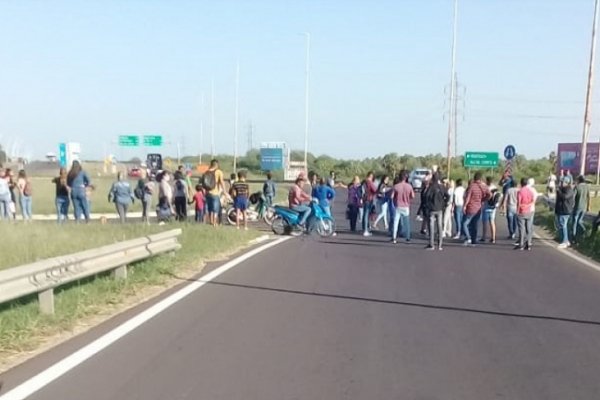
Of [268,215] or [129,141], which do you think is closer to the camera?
[268,215]

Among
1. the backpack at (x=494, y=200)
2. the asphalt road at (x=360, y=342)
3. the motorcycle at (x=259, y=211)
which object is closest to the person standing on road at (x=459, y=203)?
the backpack at (x=494, y=200)

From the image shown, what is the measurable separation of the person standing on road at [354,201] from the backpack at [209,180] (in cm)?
448

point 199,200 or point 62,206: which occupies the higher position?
point 199,200

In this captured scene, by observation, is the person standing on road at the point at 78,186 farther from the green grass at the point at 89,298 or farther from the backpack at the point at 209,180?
the green grass at the point at 89,298

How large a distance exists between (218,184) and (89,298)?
11616mm

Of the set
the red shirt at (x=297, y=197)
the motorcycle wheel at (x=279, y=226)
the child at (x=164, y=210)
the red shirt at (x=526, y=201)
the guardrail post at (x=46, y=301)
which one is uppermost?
the red shirt at (x=526, y=201)

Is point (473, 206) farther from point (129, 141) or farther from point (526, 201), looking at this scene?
point (129, 141)

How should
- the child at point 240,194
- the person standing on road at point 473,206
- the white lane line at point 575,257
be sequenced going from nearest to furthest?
the white lane line at point 575,257
the person standing on road at point 473,206
the child at point 240,194

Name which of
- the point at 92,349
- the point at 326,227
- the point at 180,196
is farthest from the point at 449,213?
the point at 92,349

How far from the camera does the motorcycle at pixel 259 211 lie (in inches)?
953

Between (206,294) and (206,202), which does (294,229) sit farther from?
(206,294)

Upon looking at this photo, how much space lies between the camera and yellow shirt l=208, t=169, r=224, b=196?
20.8 m

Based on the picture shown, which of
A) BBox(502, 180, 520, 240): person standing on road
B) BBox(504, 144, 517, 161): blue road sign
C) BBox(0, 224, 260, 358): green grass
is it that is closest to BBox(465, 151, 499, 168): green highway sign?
BBox(504, 144, 517, 161): blue road sign

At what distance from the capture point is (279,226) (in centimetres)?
2250
